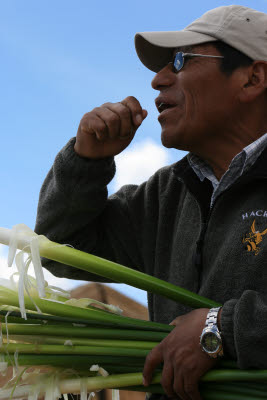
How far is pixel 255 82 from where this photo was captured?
246cm

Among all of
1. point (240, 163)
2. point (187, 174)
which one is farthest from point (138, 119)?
point (240, 163)

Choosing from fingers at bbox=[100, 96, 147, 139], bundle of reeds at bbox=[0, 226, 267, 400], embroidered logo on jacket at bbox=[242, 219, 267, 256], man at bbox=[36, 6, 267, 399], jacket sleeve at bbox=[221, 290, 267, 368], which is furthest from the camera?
fingers at bbox=[100, 96, 147, 139]

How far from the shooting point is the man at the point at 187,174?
2.11m

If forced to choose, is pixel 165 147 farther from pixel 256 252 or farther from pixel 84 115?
pixel 256 252

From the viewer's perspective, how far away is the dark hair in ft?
7.94

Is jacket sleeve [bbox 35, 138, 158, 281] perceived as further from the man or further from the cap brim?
the cap brim

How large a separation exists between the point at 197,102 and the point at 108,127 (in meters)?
0.35

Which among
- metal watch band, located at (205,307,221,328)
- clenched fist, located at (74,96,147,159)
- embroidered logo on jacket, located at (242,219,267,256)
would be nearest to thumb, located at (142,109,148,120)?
clenched fist, located at (74,96,147,159)

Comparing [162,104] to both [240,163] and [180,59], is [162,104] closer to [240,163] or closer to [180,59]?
[180,59]

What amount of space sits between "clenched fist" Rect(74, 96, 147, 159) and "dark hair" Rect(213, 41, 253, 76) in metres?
0.37

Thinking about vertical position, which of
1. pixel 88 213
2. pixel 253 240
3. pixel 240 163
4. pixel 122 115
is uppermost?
pixel 122 115

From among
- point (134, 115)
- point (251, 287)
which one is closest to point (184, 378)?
point (251, 287)

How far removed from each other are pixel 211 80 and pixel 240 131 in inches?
8.9

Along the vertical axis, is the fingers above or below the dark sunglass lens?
below
